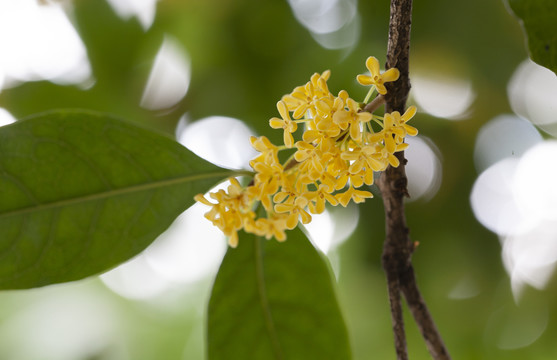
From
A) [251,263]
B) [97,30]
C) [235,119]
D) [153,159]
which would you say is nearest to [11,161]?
[153,159]

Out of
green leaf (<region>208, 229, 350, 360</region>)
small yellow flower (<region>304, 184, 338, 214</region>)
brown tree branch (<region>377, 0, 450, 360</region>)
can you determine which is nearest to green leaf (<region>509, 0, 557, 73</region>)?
brown tree branch (<region>377, 0, 450, 360</region>)

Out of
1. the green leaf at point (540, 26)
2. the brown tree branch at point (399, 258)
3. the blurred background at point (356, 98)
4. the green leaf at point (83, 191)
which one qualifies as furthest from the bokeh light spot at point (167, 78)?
the green leaf at point (540, 26)

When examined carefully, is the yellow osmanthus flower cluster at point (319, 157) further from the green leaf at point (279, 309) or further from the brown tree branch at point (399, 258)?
the green leaf at point (279, 309)

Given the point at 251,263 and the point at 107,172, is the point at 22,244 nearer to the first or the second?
the point at 107,172

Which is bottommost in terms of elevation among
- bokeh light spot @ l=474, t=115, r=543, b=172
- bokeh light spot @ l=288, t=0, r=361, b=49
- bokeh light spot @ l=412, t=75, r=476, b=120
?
bokeh light spot @ l=474, t=115, r=543, b=172

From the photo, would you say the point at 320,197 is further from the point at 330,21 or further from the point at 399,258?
the point at 330,21

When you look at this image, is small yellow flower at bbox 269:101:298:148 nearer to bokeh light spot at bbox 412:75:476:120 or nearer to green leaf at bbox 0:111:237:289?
green leaf at bbox 0:111:237:289
